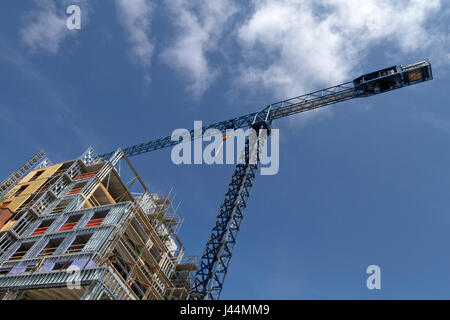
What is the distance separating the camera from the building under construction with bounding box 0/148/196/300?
27.2 metres

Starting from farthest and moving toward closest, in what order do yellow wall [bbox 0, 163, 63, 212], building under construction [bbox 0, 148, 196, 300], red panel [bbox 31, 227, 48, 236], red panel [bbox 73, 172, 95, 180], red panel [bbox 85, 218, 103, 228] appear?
red panel [bbox 73, 172, 95, 180]
yellow wall [bbox 0, 163, 63, 212]
red panel [bbox 31, 227, 48, 236]
red panel [bbox 85, 218, 103, 228]
building under construction [bbox 0, 148, 196, 300]

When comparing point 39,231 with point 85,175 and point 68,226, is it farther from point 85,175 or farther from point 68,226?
point 85,175

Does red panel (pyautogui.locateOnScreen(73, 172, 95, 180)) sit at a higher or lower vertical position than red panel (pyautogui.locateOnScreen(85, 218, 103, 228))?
higher

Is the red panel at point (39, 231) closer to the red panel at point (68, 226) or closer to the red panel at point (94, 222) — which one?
the red panel at point (68, 226)

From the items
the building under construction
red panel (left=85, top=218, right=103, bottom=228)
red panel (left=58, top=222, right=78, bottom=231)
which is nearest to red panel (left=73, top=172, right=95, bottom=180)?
the building under construction

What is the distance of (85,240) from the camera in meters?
33.0

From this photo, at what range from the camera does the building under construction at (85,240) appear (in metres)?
27.2

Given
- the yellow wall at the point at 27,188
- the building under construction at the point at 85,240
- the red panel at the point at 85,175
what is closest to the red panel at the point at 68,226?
the building under construction at the point at 85,240

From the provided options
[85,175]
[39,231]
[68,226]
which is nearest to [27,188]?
[85,175]

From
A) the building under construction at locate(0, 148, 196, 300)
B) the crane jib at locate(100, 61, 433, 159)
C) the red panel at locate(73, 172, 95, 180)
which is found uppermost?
the crane jib at locate(100, 61, 433, 159)

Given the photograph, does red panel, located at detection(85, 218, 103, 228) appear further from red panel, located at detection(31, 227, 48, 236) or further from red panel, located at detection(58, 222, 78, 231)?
red panel, located at detection(31, 227, 48, 236)
